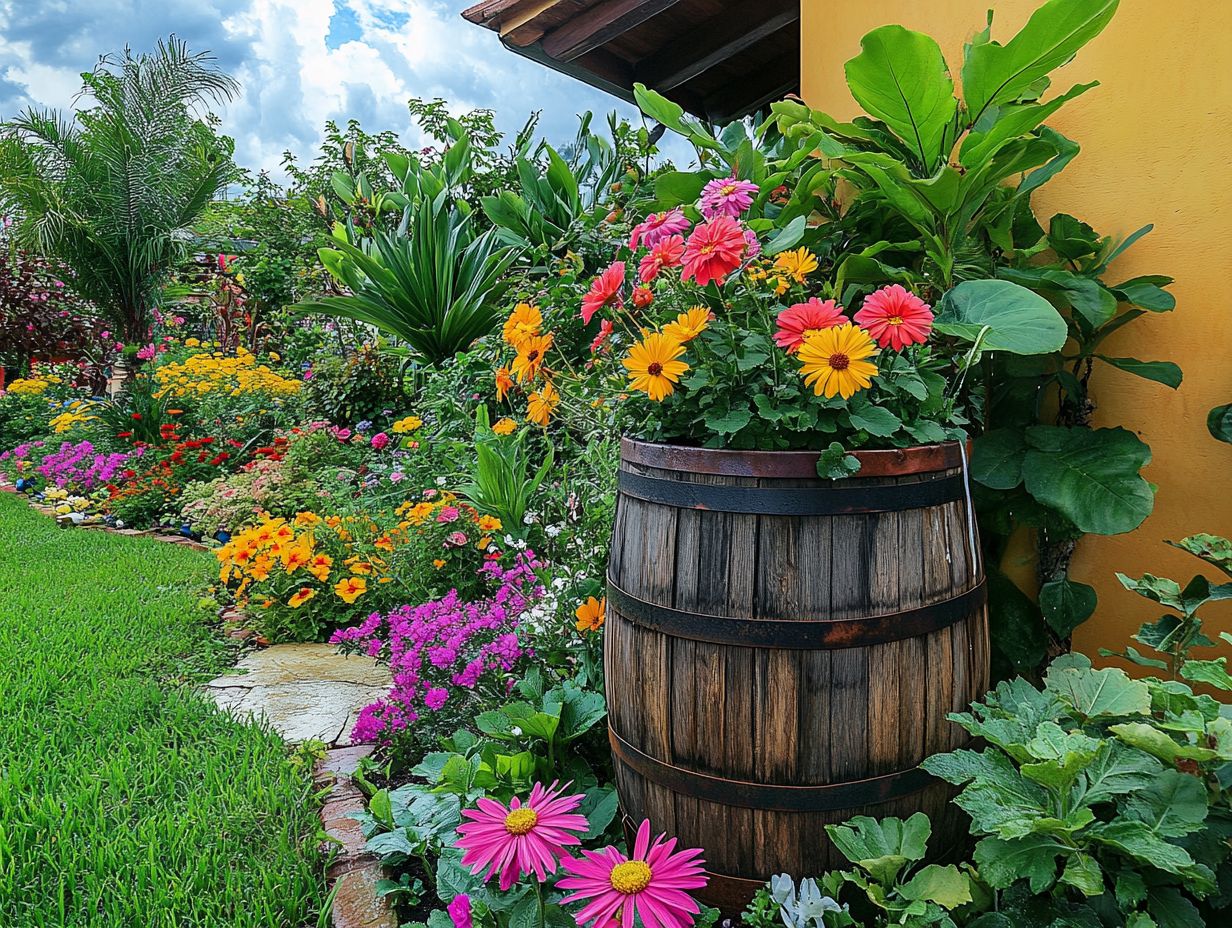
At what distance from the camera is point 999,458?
1593 millimetres

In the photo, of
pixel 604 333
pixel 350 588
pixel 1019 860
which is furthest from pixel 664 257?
pixel 350 588

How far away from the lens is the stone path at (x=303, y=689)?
7.52ft

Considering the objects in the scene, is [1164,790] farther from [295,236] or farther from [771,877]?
[295,236]

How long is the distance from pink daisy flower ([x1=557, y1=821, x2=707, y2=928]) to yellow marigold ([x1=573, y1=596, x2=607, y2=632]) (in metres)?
0.67

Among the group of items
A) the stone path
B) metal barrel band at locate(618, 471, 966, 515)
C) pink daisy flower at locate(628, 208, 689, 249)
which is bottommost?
the stone path

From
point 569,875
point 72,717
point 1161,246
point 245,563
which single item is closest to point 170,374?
point 245,563

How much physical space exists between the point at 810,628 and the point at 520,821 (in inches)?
19.7

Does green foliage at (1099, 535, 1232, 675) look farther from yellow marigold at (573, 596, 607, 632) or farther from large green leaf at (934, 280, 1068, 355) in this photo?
yellow marigold at (573, 596, 607, 632)

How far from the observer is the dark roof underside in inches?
116

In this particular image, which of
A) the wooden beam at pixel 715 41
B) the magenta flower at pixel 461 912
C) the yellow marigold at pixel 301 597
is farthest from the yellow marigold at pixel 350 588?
the wooden beam at pixel 715 41

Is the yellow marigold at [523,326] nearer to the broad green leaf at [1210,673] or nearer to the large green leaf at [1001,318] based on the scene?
the large green leaf at [1001,318]

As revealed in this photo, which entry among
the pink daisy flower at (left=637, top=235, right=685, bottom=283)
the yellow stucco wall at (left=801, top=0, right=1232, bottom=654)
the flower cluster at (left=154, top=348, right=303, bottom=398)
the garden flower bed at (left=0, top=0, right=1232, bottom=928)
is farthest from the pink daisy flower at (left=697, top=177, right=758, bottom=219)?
the flower cluster at (left=154, top=348, right=303, bottom=398)

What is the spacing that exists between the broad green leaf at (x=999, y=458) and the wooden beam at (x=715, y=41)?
7.41 feet

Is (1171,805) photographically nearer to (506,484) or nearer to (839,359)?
(839,359)
